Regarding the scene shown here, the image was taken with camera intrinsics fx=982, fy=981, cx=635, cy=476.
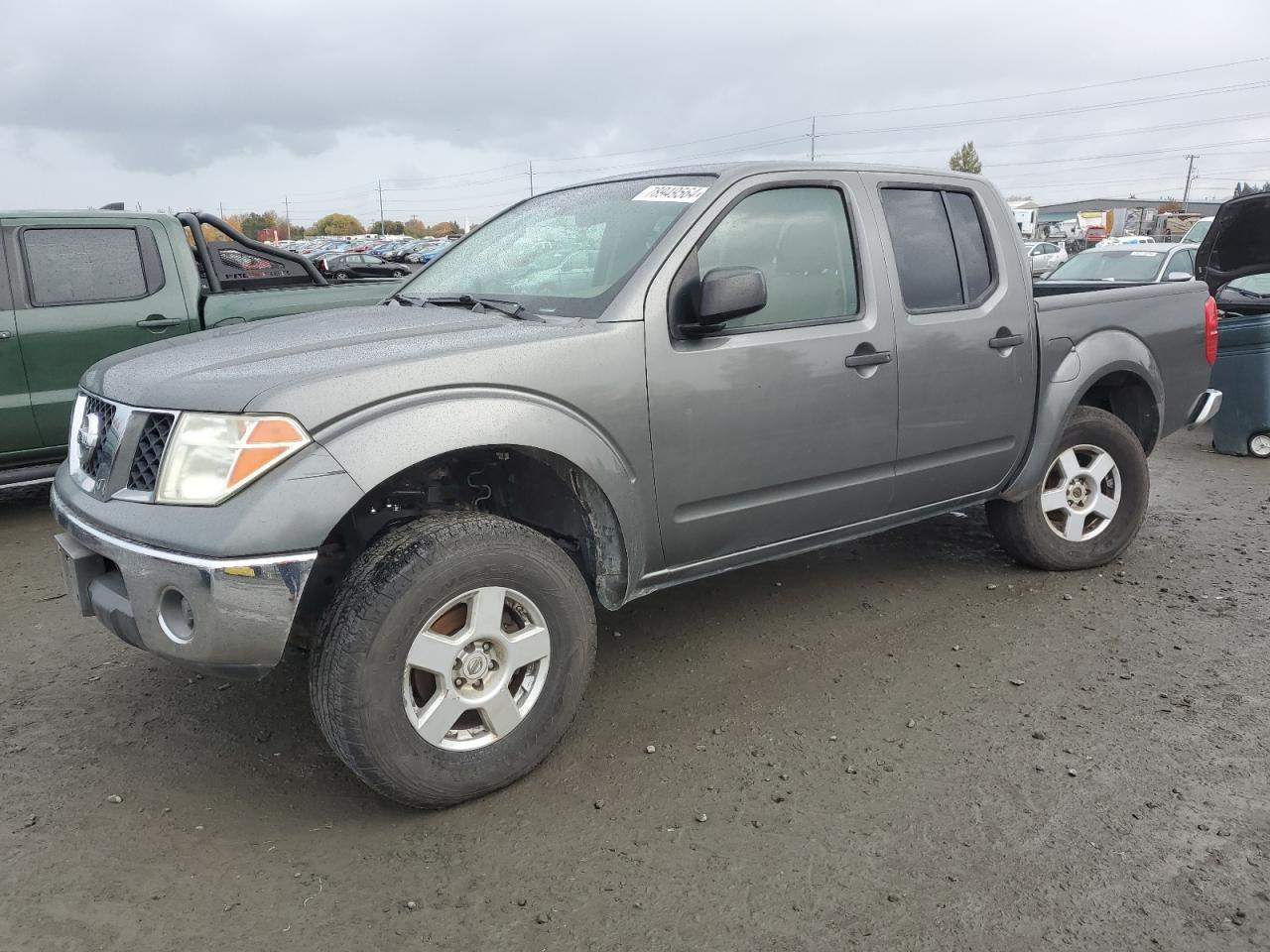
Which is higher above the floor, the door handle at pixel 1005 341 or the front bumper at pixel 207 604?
the door handle at pixel 1005 341

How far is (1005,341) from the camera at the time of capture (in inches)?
156

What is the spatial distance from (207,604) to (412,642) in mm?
512

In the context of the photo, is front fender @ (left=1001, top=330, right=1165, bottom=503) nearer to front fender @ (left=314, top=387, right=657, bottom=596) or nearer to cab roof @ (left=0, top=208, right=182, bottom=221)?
front fender @ (left=314, top=387, right=657, bottom=596)

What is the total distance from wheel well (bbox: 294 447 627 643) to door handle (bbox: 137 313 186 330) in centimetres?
369

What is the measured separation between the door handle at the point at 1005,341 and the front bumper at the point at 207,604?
2775 mm

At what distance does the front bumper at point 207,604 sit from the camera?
2375 millimetres

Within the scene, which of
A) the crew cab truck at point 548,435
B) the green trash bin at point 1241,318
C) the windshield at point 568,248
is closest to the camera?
the crew cab truck at point 548,435

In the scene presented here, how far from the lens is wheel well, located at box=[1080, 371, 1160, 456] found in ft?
15.2

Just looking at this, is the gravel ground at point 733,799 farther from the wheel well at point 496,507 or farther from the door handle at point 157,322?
the door handle at point 157,322

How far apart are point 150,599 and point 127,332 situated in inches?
155

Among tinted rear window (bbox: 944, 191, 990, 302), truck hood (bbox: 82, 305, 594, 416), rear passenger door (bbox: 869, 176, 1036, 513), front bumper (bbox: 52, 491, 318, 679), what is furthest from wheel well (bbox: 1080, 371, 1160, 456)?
front bumper (bbox: 52, 491, 318, 679)

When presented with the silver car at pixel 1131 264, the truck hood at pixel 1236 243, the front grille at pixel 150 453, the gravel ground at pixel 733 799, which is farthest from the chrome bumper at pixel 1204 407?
the silver car at pixel 1131 264

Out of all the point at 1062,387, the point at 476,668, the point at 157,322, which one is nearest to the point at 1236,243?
the point at 1062,387

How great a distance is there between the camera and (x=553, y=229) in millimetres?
3688
